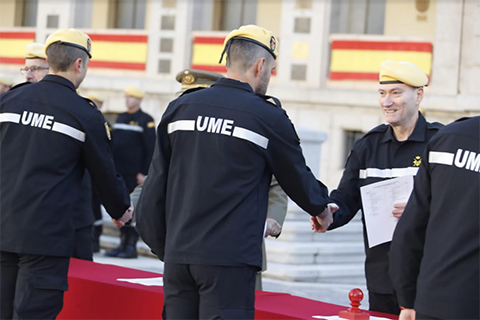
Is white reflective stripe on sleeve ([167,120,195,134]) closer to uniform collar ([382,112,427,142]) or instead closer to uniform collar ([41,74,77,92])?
uniform collar ([41,74,77,92])

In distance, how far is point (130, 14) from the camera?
17.8 meters

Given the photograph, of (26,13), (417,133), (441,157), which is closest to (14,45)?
(26,13)

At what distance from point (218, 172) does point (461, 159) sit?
39.0 inches

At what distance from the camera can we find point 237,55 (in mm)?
3684

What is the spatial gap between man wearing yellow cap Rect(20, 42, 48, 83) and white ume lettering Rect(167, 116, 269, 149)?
2.83 m

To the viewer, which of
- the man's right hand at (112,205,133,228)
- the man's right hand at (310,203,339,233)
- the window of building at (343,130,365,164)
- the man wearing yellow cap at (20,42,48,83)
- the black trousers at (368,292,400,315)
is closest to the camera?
the man's right hand at (310,203,339,233)

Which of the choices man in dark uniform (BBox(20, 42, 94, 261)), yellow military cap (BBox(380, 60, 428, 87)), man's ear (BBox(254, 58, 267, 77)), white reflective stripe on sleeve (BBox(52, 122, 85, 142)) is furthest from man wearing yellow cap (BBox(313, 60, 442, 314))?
man in dark uniform (BBox(20, 42, 94, 261))

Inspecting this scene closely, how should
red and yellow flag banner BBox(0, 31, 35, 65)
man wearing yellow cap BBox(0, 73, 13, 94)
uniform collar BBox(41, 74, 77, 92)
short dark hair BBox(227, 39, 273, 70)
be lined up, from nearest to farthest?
1. short dark hair BBox(227, 39, 273, 70)
2. uniform collar BBox(41, 74, 77, 92)
3. man wearing yellow cap BBox(0, 73, 13, 94)
4. red and yellow flag banner BBox(0, 31, 35, 65)

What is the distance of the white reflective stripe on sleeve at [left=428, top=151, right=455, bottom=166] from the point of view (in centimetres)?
304

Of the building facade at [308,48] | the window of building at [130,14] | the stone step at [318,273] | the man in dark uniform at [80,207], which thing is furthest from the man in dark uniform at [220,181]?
the window of building at [130,14]

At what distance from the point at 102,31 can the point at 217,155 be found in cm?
1391

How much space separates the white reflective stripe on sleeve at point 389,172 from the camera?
4.50 m

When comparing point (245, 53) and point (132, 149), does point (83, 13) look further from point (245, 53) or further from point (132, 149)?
point (245, 53)

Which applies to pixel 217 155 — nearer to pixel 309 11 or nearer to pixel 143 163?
pixel 143 163
